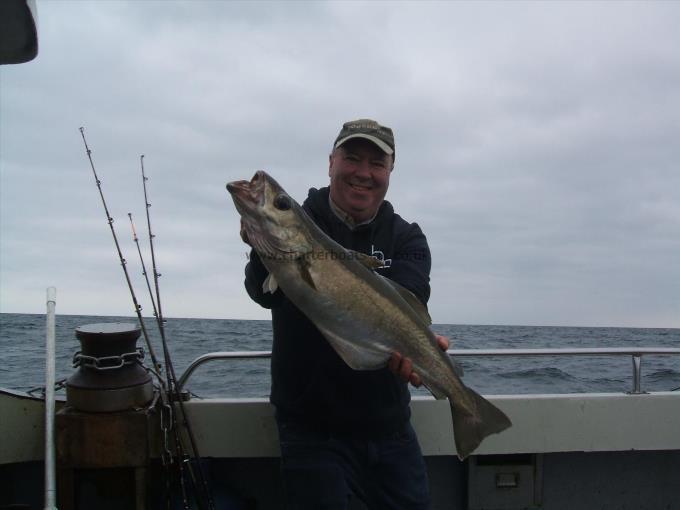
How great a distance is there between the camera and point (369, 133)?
11.4ft

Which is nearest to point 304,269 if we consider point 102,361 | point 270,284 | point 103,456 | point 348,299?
point 270,284

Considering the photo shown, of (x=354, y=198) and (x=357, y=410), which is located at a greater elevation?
(x=354, y=198)

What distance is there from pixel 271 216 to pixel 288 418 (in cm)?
125

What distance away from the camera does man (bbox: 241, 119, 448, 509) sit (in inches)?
125

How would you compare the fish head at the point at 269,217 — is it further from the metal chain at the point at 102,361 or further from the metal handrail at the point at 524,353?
the metal chain at the point at 102,361

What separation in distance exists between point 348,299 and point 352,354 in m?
0.31

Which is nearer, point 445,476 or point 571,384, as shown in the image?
point 445,476

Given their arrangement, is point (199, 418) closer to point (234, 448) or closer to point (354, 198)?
point (234, 448)

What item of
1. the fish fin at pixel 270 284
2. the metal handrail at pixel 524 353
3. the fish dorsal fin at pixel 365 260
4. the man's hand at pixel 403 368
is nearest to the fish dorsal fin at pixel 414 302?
the fish dorsal fin at pixel 365 260

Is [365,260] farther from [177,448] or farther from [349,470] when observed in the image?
[177,448]

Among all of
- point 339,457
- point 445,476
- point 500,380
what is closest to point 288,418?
point 339,457

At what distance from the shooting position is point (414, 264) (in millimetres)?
3648

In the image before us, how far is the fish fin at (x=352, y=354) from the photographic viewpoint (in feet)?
10.1

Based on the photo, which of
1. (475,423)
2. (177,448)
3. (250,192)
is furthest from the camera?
(177,448)
